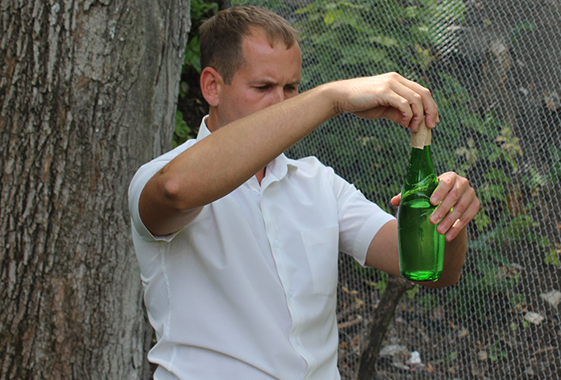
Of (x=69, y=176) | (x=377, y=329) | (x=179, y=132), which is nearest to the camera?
(x=69, y=176)

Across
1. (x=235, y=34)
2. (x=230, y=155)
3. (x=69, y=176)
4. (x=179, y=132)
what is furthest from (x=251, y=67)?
(x=179, y=132)

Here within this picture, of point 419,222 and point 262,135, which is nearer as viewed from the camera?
point 262,135

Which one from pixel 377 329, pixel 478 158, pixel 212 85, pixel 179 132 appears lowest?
pixel 377 329

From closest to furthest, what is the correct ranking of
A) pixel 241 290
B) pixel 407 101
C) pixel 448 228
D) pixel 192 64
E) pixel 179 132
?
1. pixel 407 101
2. pixel 448 228
3. pixel 241 290
4. pixel 179 132
5. pixel 192 64

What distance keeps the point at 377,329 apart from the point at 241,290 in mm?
1432

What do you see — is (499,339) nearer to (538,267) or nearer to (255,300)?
(538,267)

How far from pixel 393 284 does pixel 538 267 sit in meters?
0.70

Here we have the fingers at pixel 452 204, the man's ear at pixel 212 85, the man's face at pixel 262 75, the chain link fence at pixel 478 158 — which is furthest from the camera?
the chain link fence at pixel 478 158

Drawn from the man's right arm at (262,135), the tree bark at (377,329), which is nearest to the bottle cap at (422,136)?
the man's right arm at (262,135)

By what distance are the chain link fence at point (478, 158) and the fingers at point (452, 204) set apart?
0.93 meters

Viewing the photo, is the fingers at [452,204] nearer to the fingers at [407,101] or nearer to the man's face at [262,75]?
the fingers at [407,101]

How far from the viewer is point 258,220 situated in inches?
58.7

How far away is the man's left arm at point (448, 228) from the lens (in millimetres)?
1188

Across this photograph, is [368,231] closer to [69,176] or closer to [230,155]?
[230,155]
